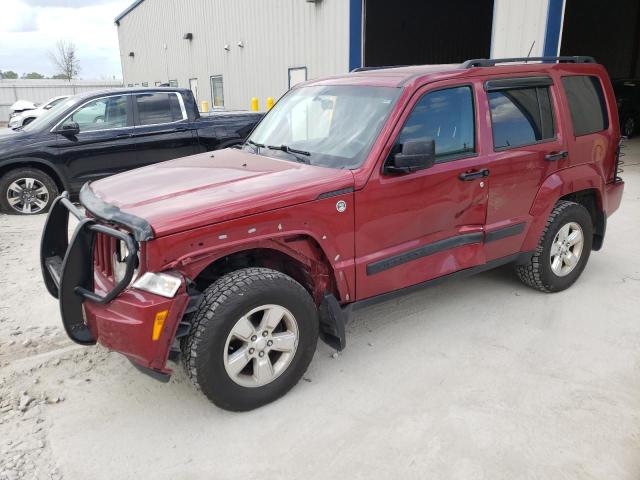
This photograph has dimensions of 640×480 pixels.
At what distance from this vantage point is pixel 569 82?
4312 millimetres

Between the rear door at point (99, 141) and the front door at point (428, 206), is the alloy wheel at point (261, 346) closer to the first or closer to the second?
the front door at point (428, 206)

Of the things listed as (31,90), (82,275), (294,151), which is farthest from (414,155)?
(31,90)

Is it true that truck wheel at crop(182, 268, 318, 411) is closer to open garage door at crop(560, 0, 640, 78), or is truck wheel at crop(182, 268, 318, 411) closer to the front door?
the front door

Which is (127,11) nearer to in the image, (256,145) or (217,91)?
(217,91)

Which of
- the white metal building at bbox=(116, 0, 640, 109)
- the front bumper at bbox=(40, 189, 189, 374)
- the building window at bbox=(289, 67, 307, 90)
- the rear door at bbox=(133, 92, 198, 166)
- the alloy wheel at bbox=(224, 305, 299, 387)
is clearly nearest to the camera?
the front bumper at bbox=(40, 189, 189, 374)

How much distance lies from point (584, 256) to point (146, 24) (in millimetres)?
28086

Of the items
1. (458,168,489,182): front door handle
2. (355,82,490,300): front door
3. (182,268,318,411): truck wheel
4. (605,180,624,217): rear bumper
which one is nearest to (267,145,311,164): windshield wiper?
(355,82,490,300): front door

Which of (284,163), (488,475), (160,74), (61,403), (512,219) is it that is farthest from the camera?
(160,74)

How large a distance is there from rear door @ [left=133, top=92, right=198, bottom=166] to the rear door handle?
5.58 meters

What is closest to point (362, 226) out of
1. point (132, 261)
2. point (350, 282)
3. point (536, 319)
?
point (350, 282)

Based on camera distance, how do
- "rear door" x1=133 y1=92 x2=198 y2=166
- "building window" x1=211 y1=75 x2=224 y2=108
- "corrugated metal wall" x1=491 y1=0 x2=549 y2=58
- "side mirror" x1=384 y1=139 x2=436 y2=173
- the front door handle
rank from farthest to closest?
"building window" x1=211 y1=75 x2=224 y2=108 → "corrugated metal wall" x1=491 y1=0 x2=549 y2=58 → "rear door" x1=133 y1=92 x2=198 y2=166 → the front door handle → "side mirror" x1=384 y1=139 x2=436 y2=173

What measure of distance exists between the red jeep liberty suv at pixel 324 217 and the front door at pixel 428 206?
1 cm

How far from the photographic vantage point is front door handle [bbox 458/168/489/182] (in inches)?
141

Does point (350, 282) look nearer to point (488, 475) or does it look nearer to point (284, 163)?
point (284, 163)
